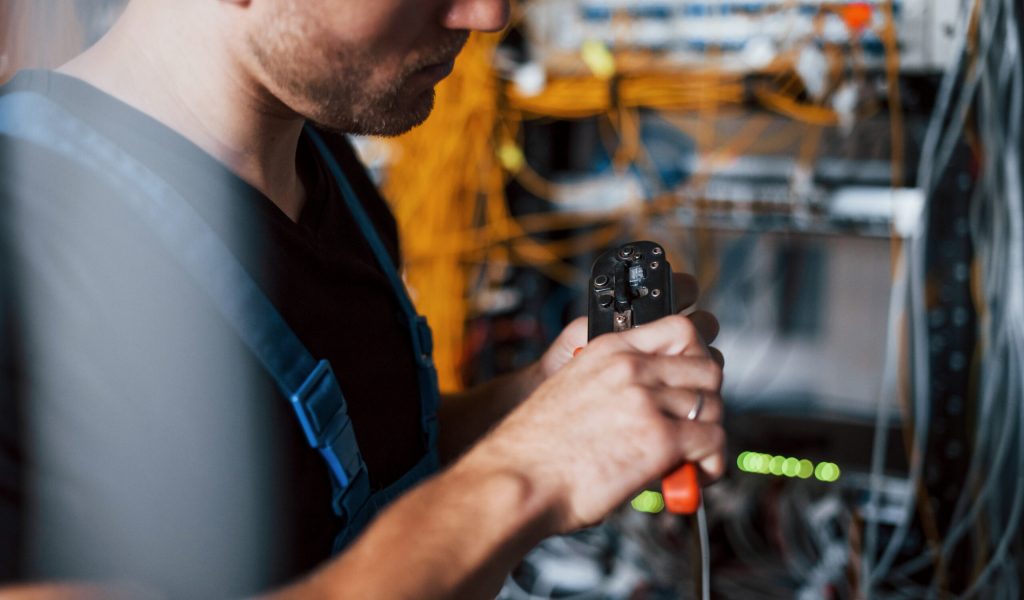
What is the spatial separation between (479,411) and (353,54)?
1.33ft

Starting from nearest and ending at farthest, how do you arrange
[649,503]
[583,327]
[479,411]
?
[583,327], [479,411], [649,503]

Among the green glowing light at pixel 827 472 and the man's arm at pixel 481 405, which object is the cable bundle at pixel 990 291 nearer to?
the green glowing light at pixel 827 472

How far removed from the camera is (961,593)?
1297 millimetres

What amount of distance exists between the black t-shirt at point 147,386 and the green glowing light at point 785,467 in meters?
0.79

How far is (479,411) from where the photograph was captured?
1010 mm

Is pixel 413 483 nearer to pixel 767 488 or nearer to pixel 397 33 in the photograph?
pixel 397 33

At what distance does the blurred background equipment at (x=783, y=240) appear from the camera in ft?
4.22

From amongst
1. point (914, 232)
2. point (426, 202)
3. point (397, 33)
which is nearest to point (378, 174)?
point (426, 202)

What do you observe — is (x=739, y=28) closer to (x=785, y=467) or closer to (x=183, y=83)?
(x=785, y=467)

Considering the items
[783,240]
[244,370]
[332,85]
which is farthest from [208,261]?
[783,240]

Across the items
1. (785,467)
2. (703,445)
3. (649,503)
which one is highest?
(703,445)

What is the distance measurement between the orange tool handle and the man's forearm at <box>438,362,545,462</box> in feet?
1.27

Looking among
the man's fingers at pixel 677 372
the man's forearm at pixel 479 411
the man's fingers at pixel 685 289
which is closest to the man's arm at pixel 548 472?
the man's fingers at pixel 677 372

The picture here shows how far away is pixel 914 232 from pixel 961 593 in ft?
1.56
